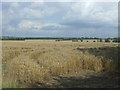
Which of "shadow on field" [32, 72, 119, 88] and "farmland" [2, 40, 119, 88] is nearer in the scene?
"shadow on field" [32, 72, 119, 88]

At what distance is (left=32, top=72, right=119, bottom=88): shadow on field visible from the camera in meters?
13.9

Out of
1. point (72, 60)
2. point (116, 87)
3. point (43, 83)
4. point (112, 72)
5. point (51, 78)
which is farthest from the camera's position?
point (72, 60)

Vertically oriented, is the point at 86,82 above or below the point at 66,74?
below

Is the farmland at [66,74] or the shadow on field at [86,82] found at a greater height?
the farmland at [66,74]

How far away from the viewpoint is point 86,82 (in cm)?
1495

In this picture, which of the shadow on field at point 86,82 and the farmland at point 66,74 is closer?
the shadow on field at point 86,82

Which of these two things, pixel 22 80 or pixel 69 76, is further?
pixel 69 76

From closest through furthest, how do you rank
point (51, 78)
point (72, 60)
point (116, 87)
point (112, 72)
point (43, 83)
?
1. point (116, 87)
2. point (43, 83)
3. point (51, 78)
4. point (112, 72)
5. point (72, 60)

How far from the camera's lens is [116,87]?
13570 millimetres

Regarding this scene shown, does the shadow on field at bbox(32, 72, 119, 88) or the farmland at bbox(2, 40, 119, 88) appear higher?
the farmland at bbox(2, 40, 119, 88)

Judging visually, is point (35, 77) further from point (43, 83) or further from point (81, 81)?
point (81, 81)

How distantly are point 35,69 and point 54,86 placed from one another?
1.85 metres

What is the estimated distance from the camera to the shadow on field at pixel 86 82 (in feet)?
45.5

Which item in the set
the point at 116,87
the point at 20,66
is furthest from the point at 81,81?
the point at 20,66
